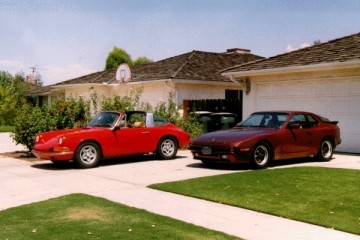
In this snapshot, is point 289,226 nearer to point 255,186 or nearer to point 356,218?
point 356,218

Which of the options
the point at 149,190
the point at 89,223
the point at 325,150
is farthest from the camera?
the point at 325,150

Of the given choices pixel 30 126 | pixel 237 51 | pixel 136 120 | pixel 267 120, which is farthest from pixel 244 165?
pixel 237 51

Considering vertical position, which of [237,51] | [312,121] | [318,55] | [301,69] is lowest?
[312,121]

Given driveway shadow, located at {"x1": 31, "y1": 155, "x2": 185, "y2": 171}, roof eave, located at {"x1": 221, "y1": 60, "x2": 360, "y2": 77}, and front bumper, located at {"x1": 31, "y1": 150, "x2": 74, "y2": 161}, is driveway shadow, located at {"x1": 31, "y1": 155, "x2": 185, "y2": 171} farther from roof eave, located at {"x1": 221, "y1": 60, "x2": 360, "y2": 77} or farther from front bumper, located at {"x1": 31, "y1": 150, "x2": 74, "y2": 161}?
roof eave, located at {"x1": 221, "y1": 60, "x2": 360, "y2": 77}

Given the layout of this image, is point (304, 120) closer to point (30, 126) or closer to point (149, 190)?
point (149, 190)

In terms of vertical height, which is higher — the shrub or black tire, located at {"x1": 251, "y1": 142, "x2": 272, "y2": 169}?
the shrub

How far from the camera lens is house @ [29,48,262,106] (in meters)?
21.3

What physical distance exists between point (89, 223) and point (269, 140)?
19.6 ft

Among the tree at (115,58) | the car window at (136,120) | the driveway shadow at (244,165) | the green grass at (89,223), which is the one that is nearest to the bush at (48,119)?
the car window at (136,120)

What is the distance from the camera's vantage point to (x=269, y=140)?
10961mm

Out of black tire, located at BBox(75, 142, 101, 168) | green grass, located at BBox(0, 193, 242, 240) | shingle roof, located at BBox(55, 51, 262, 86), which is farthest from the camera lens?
shingle roof, located at BBox(55, 51, 262, 86)


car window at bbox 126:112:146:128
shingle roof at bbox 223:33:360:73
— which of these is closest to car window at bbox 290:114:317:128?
shingle roof at bbox 223:33:360:73

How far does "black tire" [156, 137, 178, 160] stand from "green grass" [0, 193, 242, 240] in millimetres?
5808

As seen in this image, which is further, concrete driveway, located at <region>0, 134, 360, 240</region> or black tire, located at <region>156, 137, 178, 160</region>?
black tire, located at <region>156, 137, 178, 160</region>
